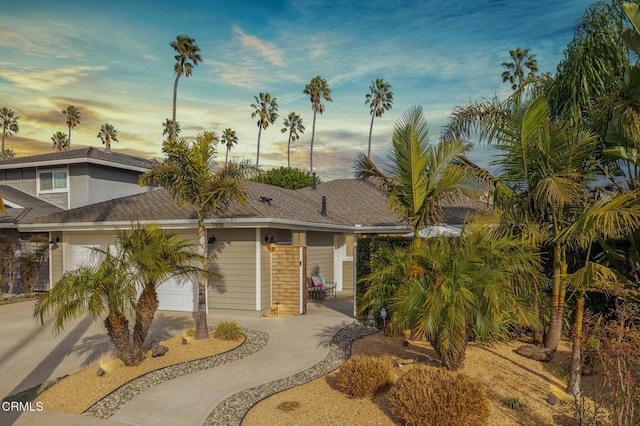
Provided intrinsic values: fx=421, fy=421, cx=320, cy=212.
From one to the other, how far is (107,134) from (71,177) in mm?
40660

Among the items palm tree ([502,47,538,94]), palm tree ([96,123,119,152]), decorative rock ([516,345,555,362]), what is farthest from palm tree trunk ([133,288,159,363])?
palm tree ([96,123,119,152])

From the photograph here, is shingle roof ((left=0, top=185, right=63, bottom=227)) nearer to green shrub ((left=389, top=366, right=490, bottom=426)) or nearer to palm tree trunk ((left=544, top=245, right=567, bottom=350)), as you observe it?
green shrub ((left=389, top=366, right=490, bottom=426))

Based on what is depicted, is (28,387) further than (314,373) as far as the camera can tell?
No

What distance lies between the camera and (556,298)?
7871mm

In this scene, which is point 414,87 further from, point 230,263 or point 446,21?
point 230,263

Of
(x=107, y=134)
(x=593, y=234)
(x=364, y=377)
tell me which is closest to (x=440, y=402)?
(x=364, y=377)

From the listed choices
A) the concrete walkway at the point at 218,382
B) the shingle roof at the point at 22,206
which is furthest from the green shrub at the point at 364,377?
the shingle roof at the point at 22,206

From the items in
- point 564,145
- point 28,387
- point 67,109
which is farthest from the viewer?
point 67,109

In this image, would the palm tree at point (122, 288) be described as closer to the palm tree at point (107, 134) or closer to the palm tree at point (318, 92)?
the palm tree at point (318, 92)

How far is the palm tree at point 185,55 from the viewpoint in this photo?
32.6 meters

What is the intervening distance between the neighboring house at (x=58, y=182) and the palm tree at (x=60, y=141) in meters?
41.1

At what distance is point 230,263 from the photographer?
13148 mm

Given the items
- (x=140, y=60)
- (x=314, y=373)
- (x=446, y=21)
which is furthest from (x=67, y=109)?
(x=314, y=373)

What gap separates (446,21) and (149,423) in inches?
518
